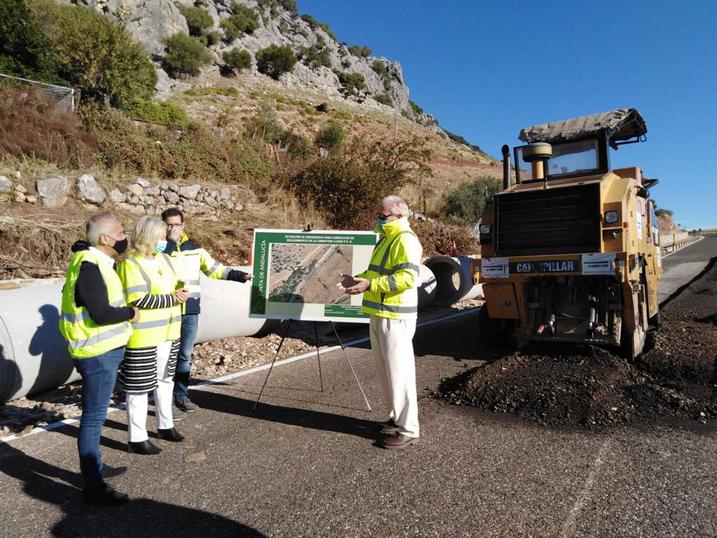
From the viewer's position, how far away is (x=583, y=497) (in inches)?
126

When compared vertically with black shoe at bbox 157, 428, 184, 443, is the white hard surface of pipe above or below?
above

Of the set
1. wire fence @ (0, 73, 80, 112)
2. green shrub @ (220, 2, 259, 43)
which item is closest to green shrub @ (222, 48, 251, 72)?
green shrub @ (220, 2, 259, 43)

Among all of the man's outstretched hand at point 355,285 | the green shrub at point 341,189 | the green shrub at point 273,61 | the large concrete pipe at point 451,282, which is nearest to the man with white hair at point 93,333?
the man's outstretched hand at point 355,285

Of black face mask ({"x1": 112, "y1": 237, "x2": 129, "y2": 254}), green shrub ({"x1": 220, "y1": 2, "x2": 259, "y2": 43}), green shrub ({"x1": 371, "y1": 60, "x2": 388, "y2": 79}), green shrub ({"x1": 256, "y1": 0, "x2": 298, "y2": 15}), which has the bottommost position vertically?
black face mask ({"x1": 112, "y1": 237, "x2": 129, "y2": 254})

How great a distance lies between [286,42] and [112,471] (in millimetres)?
88826

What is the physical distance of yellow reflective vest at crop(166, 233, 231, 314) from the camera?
475 centimetres

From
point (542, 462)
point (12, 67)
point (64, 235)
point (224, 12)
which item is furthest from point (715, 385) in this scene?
point (224, 12)

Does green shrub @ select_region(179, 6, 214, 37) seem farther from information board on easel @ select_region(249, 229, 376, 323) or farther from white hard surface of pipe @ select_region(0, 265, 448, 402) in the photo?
information board on easel @ select_region(249, 229, 376, 323)

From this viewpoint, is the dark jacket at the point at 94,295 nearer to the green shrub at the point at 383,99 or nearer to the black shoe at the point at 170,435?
the black shoe at the point at 170,435

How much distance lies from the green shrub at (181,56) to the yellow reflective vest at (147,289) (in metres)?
54.8

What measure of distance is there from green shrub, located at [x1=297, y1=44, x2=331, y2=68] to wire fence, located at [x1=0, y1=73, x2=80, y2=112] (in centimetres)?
6654

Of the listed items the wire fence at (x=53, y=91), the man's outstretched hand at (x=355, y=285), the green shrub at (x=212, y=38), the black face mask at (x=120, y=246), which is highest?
the green shrub at (x=212, y=38)

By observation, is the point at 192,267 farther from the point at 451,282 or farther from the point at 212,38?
the point at 212,38

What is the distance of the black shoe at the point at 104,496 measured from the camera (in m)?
3.18
